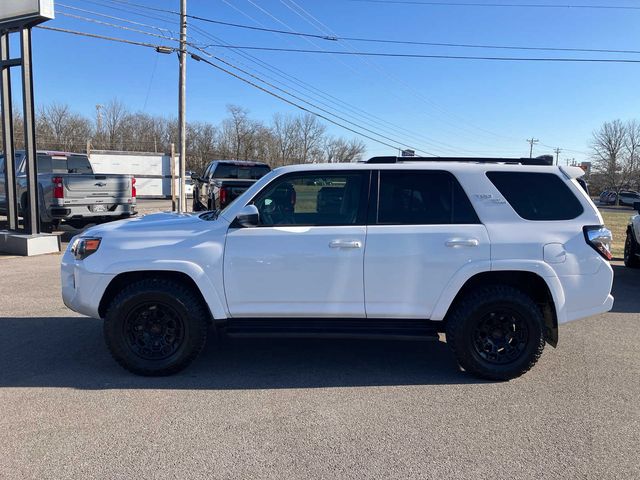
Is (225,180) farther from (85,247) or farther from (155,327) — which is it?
(155,327)

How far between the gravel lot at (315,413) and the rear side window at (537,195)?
144 cm

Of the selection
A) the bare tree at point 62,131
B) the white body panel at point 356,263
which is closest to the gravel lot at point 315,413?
the white body panel at point 356,263

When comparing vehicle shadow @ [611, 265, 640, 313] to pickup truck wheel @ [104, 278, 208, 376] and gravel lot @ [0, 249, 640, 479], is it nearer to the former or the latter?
gravel lot @ [0, 249, 640, 479]

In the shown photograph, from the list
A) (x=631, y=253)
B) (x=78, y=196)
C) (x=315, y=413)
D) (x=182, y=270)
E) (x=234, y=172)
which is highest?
(x=234, y=172)

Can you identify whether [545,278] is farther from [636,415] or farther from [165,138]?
[165,138]

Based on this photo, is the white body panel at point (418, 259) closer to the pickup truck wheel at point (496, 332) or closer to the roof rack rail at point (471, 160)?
the pickup truck wheel at point (496, 332)

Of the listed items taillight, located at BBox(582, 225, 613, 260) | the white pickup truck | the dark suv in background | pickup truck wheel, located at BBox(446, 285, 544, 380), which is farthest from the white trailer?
taillight, located at BBox(582, 225, 613, 260)

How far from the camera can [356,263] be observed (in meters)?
4.22

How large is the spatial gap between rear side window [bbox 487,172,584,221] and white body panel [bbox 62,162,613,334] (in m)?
0.08

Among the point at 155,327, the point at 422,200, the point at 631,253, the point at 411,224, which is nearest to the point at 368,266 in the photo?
the point at 411,224

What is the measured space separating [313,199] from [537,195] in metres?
1.96

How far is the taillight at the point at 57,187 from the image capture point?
1149 cm

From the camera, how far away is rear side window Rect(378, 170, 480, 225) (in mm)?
4352

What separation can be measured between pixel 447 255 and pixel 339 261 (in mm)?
900
